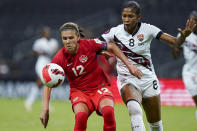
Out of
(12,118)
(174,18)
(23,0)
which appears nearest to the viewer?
(12,118)

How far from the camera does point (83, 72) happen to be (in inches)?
255

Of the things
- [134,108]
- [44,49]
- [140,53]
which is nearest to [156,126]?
[134,108]

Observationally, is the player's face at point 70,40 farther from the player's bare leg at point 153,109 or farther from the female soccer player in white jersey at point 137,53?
the player's bare leg at point 153,109

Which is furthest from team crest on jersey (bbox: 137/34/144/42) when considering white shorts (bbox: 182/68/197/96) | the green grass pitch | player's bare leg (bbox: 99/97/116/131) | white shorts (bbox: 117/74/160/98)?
the green grass pitch

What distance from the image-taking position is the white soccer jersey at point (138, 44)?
6.60 metres

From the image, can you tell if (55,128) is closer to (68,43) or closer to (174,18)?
(68,43)

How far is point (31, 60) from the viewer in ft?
70.8

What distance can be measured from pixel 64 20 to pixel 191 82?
1616 centimetres

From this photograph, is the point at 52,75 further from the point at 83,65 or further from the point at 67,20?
the point at 67,20

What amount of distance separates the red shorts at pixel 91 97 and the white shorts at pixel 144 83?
0.34 meters

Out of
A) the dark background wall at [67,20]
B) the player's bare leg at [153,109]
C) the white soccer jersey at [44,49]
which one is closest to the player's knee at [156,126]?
the player's bare leg at [153,109]

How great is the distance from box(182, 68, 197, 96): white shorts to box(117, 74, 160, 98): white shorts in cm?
222

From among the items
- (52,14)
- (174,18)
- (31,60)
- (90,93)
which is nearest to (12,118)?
(90,93)

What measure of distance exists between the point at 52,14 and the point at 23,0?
2481mm
